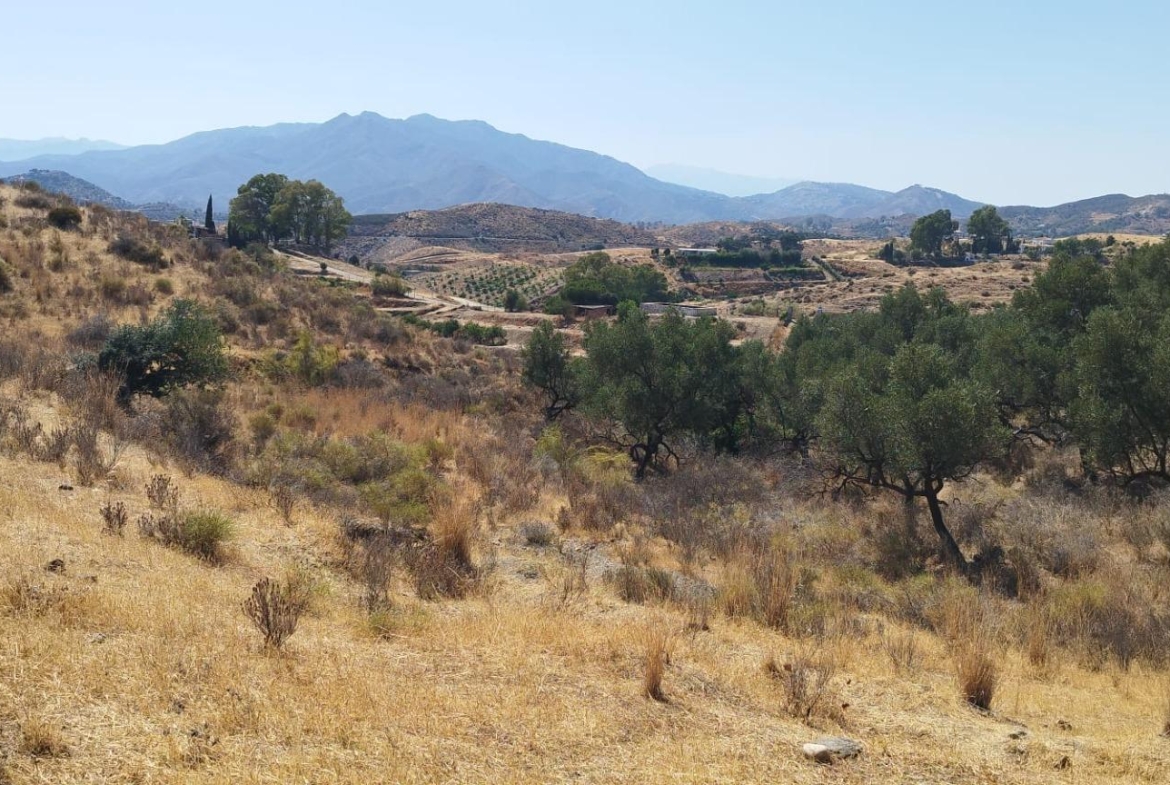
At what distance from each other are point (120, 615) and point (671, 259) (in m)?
105

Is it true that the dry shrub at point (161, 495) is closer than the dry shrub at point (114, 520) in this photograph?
No

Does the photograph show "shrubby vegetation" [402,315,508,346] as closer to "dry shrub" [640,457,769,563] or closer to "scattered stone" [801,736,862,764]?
"dry shrub" [640,457,769,563]

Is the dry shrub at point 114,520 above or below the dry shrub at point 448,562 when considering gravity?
above

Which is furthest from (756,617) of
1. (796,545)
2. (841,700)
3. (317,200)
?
(317,200)

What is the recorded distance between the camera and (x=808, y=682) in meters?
6.18

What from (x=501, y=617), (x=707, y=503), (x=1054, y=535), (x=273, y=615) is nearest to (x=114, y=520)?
(x=273, y=615)

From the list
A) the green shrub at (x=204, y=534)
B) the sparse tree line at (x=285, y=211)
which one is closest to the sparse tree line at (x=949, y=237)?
the sparse tree line at (x=285, y=211)

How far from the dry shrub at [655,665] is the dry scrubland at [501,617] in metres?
0.05

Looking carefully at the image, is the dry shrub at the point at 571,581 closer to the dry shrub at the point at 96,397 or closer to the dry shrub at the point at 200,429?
the dry shrub at the point at 200,429

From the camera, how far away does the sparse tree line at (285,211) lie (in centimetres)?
7041

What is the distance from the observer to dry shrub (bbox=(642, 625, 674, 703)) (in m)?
5.61

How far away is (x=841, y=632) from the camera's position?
7996 millimetres

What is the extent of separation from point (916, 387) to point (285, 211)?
69.1 m

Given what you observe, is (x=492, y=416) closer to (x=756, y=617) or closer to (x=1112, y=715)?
(x=756, y=617)
